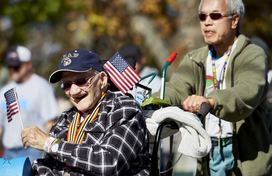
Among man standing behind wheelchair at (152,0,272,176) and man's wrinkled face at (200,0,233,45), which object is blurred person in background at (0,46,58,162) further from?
man's wrinkled face at (200,0,233,45)

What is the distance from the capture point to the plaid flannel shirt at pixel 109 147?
270cm

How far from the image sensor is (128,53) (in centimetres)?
635

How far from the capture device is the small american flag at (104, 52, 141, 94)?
10.6ft

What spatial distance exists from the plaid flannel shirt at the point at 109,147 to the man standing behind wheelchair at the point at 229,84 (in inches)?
24.4

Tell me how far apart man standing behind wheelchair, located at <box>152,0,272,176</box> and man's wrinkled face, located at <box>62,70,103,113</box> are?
0.77 meters

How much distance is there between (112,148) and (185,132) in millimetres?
541

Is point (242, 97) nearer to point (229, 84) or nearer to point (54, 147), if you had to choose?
point (229, 84)

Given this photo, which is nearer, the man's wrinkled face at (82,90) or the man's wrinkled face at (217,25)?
the man's wrinkled face at (82,90)

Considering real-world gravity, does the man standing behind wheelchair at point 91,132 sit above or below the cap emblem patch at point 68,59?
below

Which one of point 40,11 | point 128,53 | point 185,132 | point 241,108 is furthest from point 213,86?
point 40,11

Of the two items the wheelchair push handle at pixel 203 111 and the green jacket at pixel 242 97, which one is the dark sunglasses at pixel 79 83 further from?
the wheelchair push handle at pixel 203 111

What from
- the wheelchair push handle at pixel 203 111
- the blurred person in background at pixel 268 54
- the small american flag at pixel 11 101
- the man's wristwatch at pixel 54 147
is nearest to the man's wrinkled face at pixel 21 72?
the small american flag at pixel 11 101

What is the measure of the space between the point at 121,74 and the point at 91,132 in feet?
2.00

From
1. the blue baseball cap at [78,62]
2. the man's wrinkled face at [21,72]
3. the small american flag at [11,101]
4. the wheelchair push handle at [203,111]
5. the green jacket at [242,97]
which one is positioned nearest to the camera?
the wheelchair push handle at [203,111]
